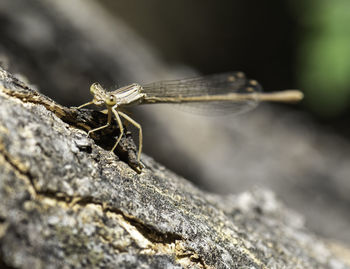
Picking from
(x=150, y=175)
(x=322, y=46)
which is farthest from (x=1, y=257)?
(x=322, y=46)

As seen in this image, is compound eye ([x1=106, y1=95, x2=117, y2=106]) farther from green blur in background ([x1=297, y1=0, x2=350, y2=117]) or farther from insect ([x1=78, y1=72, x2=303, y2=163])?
green blur in background ([x1=297, y1=0, x2=350, y2=117])

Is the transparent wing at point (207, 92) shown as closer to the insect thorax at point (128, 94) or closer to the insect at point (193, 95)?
the insect at point (193, 95)

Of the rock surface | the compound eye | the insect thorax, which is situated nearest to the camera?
the rock surface

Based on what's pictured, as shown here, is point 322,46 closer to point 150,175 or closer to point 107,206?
point 150,175

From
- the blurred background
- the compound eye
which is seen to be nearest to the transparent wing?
the compound eye

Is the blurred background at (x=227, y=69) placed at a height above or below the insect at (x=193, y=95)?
above

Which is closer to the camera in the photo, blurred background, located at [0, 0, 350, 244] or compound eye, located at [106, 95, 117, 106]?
compound eye, located at [106, 95, 117, 106]

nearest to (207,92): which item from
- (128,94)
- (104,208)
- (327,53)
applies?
(128,94)

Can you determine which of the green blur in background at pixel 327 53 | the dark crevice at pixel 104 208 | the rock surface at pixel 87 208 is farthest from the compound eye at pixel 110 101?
the green blur in background at pixel 327 53
